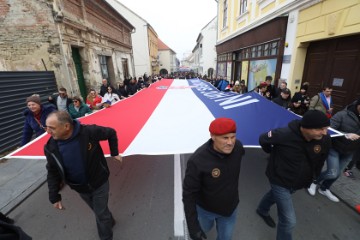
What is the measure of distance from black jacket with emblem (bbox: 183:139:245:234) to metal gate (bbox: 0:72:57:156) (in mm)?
6759

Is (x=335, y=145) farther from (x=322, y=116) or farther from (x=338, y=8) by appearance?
(x=338, y=8)

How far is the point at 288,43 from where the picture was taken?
698 centimetres

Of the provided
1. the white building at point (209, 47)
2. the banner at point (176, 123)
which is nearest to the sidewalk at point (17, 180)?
the banner at point (176, 123)

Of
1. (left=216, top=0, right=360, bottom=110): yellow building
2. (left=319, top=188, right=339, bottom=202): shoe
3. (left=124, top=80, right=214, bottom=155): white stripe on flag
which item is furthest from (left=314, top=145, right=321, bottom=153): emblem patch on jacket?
(left=216, top=0, right=360, bottom=110): yellow building

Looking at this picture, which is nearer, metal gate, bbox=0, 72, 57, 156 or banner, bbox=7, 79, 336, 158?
banner, bbox=7, 79, 336, 158

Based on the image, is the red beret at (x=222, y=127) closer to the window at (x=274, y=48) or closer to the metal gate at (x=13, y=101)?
the metal gate at (x=13, y=101)

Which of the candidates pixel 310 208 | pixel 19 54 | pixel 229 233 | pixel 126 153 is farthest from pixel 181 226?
pixel 19 54

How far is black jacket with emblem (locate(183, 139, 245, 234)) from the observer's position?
1635 mm

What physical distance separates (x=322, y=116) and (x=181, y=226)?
232 cm

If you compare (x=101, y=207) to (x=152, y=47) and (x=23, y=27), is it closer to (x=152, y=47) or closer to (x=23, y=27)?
(x=23, y=27)

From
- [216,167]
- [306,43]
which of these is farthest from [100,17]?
[216,167]

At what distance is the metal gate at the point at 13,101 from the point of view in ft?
18.2

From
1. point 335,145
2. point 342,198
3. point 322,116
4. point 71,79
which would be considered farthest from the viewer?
point 71,79

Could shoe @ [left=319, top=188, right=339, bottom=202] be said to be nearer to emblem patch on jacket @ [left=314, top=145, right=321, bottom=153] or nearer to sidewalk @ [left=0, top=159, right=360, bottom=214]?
sidewalk @ [left=0, top=159, right=360, bottom=214]
